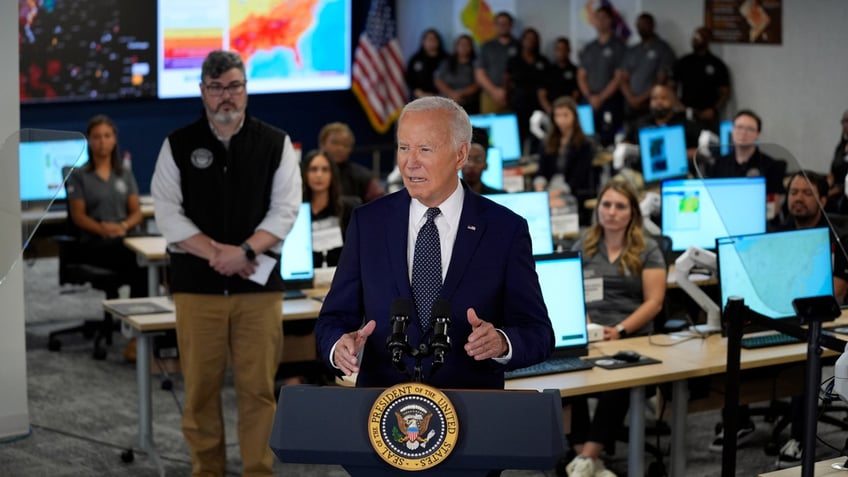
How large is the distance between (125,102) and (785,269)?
10.7 metres

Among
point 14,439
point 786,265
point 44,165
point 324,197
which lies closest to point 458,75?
point 324,197

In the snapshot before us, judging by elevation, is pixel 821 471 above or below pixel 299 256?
below

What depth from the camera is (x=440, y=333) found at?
2.70 metres

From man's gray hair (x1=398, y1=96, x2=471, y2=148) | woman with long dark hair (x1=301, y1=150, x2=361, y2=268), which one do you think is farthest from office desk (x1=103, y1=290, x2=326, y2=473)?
man's gray hair (x1=398, y1=96, x2=471, y2=148)

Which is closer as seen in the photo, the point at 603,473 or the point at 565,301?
the point at 565,301

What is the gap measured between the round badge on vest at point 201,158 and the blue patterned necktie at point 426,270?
206 centimetres

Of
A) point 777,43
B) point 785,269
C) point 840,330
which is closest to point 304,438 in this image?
point 785,269

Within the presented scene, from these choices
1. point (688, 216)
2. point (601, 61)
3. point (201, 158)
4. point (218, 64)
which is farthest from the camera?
point (601, 61)

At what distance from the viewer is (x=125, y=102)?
1406 centimetres

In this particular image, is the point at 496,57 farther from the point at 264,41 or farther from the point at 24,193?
the point at 24,193

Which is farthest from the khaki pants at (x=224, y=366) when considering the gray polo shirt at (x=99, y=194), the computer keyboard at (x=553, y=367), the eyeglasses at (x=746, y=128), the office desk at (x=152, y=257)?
the eyeglasses at (x=746, y=128)

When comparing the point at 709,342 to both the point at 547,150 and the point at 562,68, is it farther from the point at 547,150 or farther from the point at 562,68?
the point at 562,68

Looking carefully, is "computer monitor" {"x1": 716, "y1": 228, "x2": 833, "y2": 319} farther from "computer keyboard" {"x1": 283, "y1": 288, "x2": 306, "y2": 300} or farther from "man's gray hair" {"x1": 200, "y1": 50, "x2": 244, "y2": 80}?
"computer keyboard" {"x1": 283, "y1": 288, "x2": 306, "y2": 300}

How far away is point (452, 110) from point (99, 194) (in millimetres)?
5684
